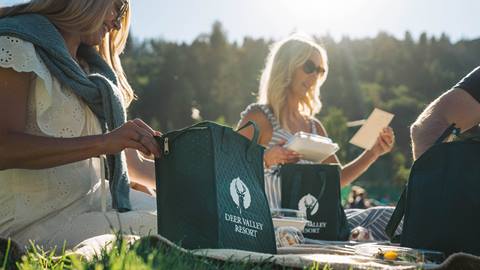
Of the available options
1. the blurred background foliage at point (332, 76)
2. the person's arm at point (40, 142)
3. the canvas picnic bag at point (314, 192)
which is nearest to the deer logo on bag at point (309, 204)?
the canvas picnic bag at point (314, 192)

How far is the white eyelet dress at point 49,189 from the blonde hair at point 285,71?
8.23ft

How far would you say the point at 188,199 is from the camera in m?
2.82

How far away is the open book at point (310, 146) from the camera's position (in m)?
4.80

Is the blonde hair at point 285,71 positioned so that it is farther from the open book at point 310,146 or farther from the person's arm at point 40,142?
the person's arm at point 40,142

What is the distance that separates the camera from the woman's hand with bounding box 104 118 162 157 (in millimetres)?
2791

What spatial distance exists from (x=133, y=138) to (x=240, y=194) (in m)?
0.47

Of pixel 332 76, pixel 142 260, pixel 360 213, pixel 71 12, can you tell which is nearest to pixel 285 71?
pixel 360 213

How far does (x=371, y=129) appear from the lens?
208 inches

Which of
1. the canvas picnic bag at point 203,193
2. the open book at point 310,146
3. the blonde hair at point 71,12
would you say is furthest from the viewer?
the open book at point 310,146

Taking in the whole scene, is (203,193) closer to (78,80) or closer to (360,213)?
(78,80)

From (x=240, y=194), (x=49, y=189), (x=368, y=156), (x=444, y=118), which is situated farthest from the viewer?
(x=368, y=156)

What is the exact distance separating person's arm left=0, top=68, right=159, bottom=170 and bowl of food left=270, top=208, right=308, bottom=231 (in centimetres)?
122

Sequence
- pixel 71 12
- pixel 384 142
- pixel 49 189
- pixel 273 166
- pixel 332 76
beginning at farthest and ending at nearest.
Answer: pixel 332 76 < pixel 384 142 < pixel 273 166 < pixel 71 12 < pixel 49 189

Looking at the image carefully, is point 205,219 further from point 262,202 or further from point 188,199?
point 262,202
